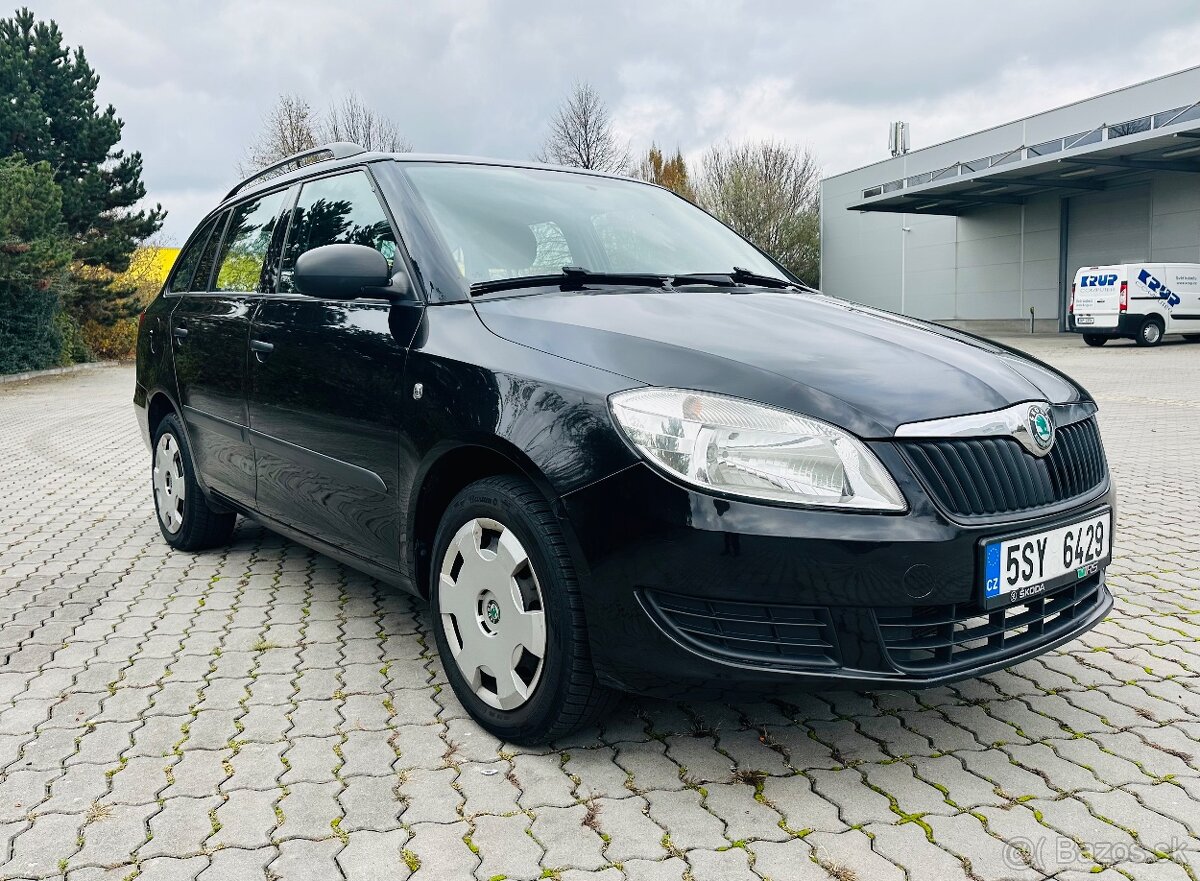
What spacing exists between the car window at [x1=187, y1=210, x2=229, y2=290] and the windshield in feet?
5.62

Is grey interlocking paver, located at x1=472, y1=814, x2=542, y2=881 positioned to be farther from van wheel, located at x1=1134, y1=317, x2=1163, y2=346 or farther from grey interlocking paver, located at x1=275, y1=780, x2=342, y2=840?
van wheel, located at x1=1134, y1=317, x2=1163, y2=346

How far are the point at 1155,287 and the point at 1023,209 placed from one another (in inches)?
489

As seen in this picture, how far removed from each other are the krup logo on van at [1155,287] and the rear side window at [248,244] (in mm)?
22808

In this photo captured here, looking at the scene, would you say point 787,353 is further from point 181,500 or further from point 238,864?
point 181,500

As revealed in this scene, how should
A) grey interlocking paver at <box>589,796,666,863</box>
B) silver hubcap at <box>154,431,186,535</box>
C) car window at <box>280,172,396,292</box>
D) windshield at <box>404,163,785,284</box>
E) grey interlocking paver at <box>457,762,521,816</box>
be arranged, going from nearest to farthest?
grey interlocking paver at <box>589,796,666,863</box> < grey interlocking paver at <box>457,762,521,816</box> < windshield at <box>404,163,785,284</box> < car window at <box>280,172,396,292</box> < silver hubcap at <box>154,431,186,535</box>

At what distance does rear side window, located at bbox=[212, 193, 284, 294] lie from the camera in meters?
4.22

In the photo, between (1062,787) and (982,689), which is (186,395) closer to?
(982,689)

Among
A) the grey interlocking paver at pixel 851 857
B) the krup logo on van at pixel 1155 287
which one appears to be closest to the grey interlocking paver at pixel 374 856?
the grey interlocking paver at pixel 851 857

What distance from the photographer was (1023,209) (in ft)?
112

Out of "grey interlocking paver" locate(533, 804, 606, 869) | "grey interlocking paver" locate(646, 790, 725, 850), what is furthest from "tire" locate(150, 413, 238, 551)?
"grey interlocking paver" locate(646, 790, 725, 850)

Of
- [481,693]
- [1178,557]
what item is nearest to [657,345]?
[481,693]

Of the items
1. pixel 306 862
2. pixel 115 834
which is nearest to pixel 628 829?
pixel 306 862

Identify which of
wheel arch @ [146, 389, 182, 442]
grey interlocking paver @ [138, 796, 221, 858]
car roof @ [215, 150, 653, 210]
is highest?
car roof @ [215, 150, 653, 210]

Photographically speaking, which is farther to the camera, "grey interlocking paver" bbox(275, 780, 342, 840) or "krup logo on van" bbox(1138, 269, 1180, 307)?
"krup logo on van" bbox(1138, 269, 1180, 307)
